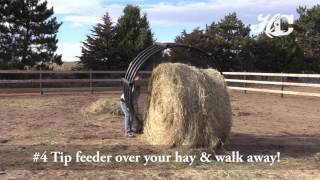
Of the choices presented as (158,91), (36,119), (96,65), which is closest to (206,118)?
(158,91)

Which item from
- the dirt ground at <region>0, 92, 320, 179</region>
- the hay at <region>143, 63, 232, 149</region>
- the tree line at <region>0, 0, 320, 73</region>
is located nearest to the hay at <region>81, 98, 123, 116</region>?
the dirt ground at <region>0, 92, 320, 179</region>

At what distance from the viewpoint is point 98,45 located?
107ft

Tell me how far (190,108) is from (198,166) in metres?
1.19

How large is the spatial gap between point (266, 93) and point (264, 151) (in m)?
14.5

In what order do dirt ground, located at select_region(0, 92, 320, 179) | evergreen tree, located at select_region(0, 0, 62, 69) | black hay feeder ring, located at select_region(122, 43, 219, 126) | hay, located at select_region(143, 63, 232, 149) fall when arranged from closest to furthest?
dirt ground, located at select_region(0, 92, 320, 179), hay, located at select_region(143, 63, 232, 149), black hay feeder ring, located at select_region(122, 43, 219, 126), evergreen tree, located at select_region(0, 0, 62, 69)

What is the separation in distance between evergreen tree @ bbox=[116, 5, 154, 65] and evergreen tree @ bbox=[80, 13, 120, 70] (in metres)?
0.51

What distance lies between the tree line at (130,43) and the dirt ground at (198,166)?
14522mm

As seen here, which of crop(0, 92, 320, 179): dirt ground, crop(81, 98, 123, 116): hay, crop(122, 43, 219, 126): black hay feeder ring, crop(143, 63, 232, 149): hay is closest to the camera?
crop(0, 92, 320, 179): dirt ground

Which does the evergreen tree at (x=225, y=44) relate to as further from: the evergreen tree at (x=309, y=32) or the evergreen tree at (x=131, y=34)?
the evergreen tree at (x=309, y=32)

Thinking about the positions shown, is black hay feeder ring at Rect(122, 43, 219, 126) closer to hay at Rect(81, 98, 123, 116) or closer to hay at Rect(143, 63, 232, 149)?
hay at Rect(143, 63, 232, 149)

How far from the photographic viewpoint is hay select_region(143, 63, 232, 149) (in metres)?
8.23

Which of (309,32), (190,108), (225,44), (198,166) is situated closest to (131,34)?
(225,44)

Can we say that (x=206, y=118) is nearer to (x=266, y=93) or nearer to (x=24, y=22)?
(x=266, y=93)

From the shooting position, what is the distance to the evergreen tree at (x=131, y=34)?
1286 inches
